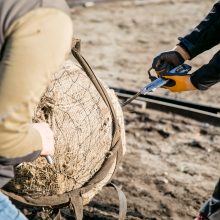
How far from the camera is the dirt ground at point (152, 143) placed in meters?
4.43

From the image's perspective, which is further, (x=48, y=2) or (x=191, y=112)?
(x=191, y=112)

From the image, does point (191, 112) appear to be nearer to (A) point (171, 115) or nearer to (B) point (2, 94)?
(A) point (171, 115)

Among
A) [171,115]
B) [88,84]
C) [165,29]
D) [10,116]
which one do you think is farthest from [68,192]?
[165,29]

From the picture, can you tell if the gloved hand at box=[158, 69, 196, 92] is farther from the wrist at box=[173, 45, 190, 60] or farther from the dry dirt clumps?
the dry dirt clumps

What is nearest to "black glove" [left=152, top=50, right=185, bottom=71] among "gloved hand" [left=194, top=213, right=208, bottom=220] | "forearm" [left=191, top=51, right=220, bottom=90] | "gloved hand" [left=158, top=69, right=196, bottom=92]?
"gloved hand" [left=158, top=69, right=196, bottom=92]

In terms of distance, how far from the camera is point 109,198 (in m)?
4.49

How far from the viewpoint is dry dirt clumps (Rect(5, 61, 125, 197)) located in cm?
316

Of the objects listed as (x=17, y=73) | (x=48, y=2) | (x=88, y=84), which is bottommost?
(x=88, y=84)

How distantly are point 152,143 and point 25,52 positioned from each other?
3.63m

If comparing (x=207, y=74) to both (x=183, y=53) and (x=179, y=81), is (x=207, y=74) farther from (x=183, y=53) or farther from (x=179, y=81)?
(x=183, y=53)

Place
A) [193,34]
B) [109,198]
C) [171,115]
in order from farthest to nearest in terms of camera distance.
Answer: [171,115] < [109,198] < [193,34]

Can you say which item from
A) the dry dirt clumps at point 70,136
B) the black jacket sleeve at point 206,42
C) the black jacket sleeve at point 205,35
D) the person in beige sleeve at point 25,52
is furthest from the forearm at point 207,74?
the person in beige sleeve at point 25,52

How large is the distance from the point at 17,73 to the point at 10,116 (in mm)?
182

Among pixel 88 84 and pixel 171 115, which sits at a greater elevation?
pixel 88 84
